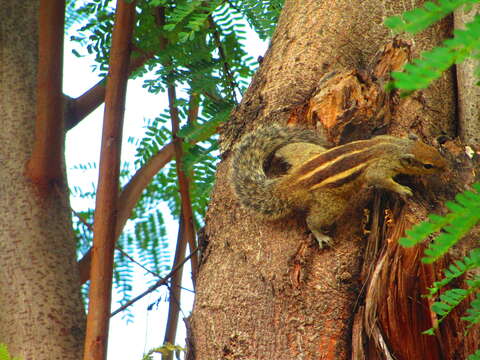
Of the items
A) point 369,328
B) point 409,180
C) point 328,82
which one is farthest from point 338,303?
point 328,82

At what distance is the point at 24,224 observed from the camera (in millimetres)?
3436

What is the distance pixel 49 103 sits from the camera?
3.50m

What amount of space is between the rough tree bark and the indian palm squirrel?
2.5 inches

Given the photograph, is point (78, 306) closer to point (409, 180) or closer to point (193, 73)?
point (193, 73)

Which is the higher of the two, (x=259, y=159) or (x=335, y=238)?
(x=259, y=159)

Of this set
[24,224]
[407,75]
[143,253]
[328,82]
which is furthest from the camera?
[143,253]

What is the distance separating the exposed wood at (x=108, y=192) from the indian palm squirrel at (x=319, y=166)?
2.16ft

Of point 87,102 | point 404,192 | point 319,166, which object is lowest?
point 404,192

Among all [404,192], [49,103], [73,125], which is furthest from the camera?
[73,125]

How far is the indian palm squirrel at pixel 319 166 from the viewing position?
9.59ft

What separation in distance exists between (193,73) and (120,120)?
0.54 m

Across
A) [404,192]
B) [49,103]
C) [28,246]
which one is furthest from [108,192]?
[404,192]

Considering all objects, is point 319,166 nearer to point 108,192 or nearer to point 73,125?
point 108,192

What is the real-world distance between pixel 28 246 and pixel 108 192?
1.95 ft
